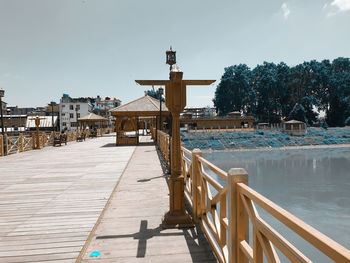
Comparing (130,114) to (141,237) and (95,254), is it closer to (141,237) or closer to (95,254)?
(141,237)

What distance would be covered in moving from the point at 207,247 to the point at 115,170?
584cm

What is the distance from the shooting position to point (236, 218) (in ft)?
6.60

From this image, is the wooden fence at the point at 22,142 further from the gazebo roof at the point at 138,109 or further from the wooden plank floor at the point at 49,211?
the wooden plank floor at the point at 49,211

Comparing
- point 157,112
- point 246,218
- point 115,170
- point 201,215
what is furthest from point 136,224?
point 157,112

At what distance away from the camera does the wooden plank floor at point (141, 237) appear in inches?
113

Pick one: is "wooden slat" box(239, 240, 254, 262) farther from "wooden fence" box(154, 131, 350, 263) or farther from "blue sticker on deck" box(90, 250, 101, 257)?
"blue sticker on deck" box(90, 250, 101, 257)

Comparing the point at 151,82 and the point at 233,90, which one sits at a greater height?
the point at 233,90

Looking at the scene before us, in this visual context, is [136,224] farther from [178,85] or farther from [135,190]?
[178,85]

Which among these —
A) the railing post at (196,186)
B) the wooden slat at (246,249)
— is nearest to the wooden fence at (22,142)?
the railing post at (196,186)

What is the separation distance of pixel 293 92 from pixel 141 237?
6282cm

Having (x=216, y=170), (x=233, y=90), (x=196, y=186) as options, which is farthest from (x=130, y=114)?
(x=233, y=90)

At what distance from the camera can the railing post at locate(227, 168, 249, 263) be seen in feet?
6.52

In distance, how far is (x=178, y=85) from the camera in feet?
12.2

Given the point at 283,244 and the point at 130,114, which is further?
the point at 130,114
